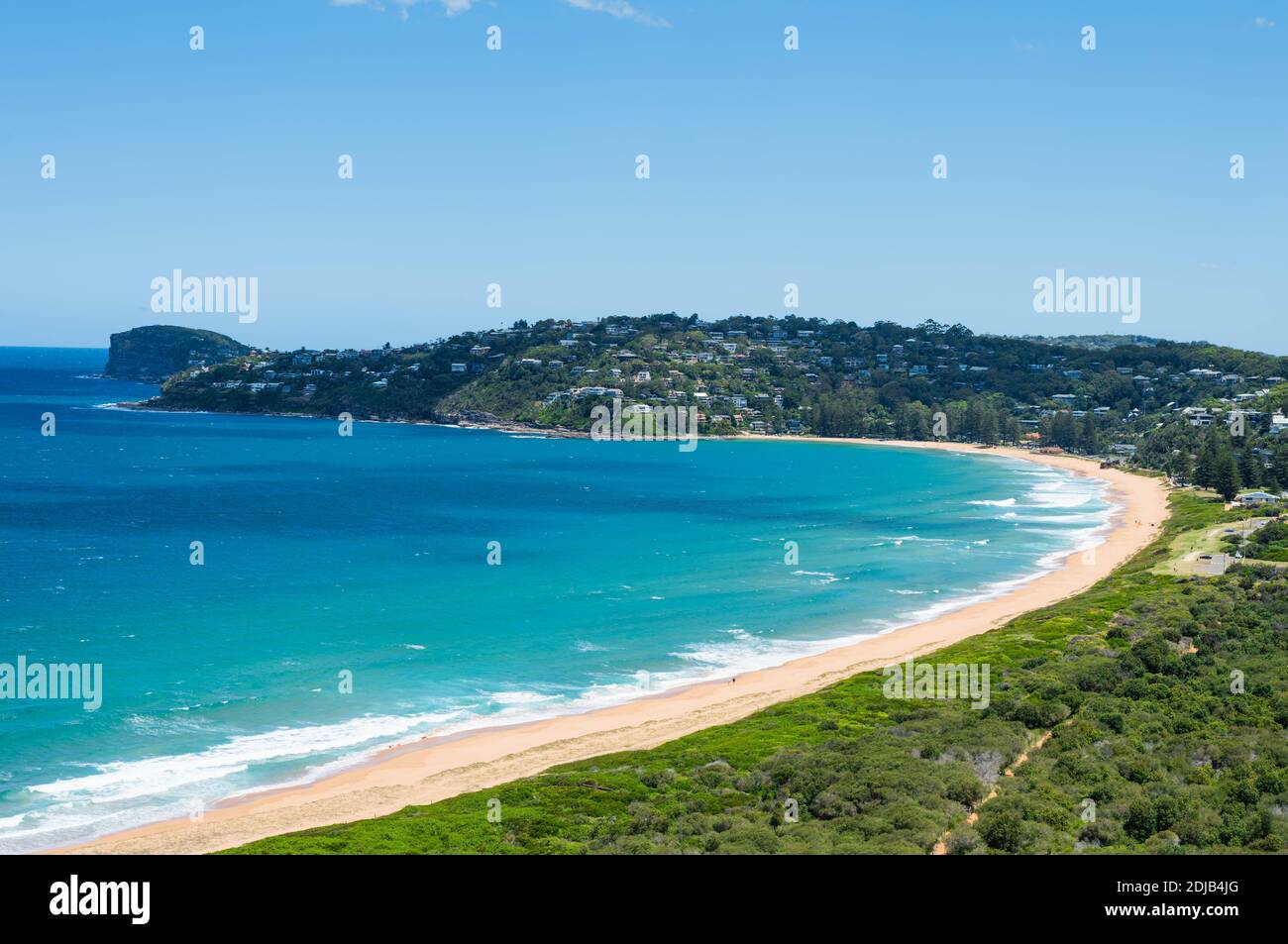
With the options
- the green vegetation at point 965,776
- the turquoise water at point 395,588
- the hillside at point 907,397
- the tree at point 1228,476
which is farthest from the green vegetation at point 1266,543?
the hillside at point 907,397

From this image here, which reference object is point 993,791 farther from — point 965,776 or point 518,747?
point 518,747

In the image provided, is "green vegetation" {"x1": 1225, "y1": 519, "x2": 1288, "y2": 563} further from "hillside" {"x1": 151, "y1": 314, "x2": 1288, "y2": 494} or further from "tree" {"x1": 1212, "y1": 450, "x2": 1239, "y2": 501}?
"hillside" {"x1": 151, "y1": 314, "x2": 1288, "y2": 494}

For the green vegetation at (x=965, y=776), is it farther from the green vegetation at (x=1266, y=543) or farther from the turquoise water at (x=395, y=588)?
the green vegetation at (x=1266, y=543)

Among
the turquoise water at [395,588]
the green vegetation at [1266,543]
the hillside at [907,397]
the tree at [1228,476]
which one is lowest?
the turquoise water at [395,588]

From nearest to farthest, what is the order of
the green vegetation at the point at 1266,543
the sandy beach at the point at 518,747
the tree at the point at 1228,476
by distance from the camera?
the sandy beach at the point at 518,747
the green vegetation at the point at 1266,543
the tree at the point at 1228,476
